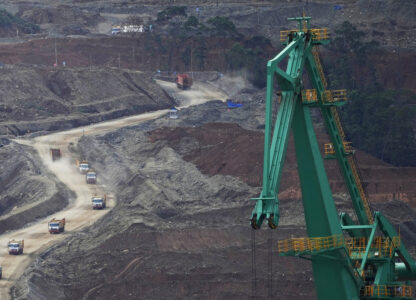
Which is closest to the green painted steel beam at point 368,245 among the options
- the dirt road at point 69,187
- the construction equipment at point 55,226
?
the dirt road at point 69,187

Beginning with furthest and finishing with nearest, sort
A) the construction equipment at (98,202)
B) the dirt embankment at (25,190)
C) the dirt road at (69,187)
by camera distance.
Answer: the construction equipment at (98,202), the dirt embankment at (25,190), the dirt road at (69,187)

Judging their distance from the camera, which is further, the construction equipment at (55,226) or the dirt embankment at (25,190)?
the dirt embankment at (25,190)

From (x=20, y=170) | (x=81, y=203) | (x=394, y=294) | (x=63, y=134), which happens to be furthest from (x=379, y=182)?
(x=394, y=294)

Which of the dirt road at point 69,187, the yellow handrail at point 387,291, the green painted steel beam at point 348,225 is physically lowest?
the dirt road at point 69,187

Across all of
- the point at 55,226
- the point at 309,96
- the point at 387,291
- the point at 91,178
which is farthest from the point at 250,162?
the point at 309,96

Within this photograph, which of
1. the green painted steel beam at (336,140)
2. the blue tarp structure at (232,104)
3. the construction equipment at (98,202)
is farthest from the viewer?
the blue tarp structure at (232,104)

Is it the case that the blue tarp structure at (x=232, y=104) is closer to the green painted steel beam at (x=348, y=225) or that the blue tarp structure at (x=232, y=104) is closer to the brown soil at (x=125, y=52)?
the brown soil at (x=125, y=52)
